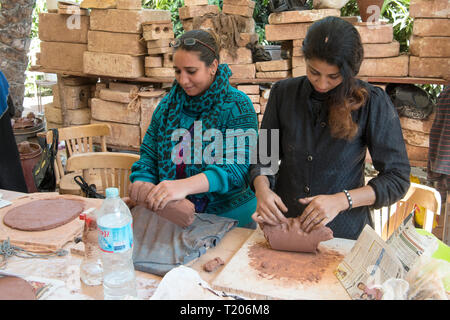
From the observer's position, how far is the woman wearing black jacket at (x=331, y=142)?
1.65m

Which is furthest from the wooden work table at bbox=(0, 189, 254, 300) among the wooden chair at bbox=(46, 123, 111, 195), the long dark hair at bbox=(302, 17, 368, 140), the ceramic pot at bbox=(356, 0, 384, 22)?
the ceramic pot at bbox=(356, 0, 384, 22)

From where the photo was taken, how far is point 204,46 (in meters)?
2.04

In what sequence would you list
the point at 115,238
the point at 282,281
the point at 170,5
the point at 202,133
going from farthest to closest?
the point at 170,5 → the point at 202,133 → the point at 282,281 → the point at 115,238

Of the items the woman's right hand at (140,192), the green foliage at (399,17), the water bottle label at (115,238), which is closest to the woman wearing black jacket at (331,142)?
the woman's right hand at (140,192)

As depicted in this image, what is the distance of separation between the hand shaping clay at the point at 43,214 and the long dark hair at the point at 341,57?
4.34ft

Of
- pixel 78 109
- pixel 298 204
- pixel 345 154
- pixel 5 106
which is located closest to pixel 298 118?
pixel 345 154

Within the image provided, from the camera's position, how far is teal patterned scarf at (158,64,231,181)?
2.08 metres

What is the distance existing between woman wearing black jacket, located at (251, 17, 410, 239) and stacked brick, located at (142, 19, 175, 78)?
2.75 m

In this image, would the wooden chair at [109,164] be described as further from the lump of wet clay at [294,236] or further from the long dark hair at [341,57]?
the long dark hair at [341,57]

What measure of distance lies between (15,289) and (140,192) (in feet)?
2.05

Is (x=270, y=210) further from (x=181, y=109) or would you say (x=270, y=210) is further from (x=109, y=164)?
(x=109, y=164)

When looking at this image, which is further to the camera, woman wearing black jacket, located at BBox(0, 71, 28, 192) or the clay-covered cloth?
woman wearing black jacket, located at BBox(0, 71, 28, 192)

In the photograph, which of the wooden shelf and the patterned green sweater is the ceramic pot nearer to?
the wooden shelf

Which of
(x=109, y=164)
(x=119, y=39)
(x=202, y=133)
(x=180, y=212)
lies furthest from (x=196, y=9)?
(x=180, y=212)
